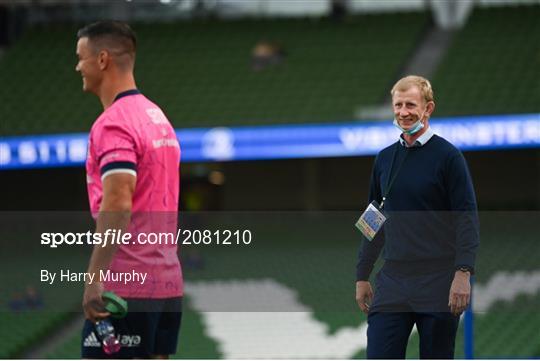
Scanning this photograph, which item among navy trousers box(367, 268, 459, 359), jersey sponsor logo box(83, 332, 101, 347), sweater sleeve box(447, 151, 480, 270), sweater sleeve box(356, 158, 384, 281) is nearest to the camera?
jersey sponsor logo box(83, 332, 101, 347)

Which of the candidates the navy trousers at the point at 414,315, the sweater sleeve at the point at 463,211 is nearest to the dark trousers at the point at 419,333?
the navy trousers at the point at 414,315

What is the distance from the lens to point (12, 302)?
791cm

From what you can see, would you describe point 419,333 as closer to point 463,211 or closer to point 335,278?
point 463,211

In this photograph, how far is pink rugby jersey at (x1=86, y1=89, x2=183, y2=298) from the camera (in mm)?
3906

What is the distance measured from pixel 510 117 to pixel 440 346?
9.67 m

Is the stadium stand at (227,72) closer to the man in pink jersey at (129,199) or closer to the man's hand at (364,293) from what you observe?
the man's hand at (364,293)

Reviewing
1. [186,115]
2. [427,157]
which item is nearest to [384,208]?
[427,157]

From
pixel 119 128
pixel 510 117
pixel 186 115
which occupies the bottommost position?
pixel 119 128

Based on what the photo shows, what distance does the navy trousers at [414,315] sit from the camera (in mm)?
4367

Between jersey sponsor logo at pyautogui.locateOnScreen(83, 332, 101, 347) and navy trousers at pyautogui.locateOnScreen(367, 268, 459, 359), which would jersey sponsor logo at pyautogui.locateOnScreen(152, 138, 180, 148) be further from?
navy trousers at pyautogui.locateOnScreen(367, 268, 459, 359)

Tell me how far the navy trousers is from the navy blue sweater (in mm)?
65

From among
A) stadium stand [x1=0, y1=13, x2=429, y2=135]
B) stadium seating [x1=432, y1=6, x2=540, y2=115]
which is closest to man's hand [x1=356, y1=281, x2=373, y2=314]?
stadium seating [x1=432, y1=6, x2=540, y2=115]

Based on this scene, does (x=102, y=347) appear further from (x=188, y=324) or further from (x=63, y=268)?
(x=188, y=324)

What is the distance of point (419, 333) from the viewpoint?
14.5 feet
